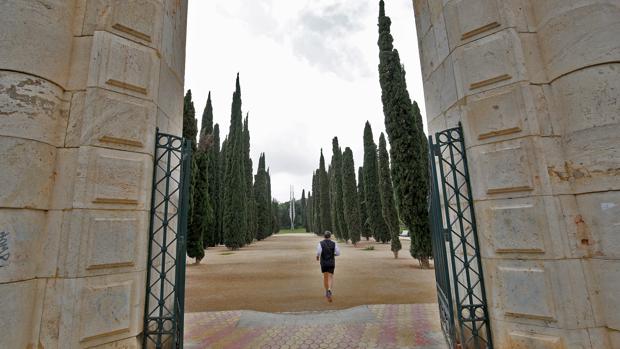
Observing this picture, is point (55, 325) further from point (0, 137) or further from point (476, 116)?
point (476, 116)

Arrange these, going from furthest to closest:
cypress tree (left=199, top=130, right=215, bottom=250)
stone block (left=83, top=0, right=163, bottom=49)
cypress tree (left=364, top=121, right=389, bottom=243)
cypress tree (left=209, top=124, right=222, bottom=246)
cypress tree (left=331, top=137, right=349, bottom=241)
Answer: cypress tree (left=331, top=137, right=349, bottom=241) < cypress tree (left=209, top=124, right=222, bottom=246) < cypress tree (left=364, top=121, right=389, bottom=243) < cypress tree (left=199, top=130, right=215, bottom=250) < stone block (left=83, top=0, right=163, bottom=49)

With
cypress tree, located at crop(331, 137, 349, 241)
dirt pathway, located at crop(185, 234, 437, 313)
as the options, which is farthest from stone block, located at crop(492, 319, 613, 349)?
cypress tree, located at crop(331, 137, 349, 241)

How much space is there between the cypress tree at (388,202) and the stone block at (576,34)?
12.2 metres

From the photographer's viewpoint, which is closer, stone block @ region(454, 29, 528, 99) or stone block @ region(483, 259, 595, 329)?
stone block @ region(483, 259, 595, 329)

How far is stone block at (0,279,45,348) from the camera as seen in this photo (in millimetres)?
2201

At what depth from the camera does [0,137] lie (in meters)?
2.31

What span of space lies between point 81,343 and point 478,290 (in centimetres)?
370

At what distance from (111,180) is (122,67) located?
3.69ft

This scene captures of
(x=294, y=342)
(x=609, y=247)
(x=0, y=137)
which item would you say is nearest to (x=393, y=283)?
(x=294, y=342)

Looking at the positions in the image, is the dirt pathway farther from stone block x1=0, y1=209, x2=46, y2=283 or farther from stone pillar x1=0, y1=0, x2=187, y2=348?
stone block x1=0, y1=209, x2=46, y2=283

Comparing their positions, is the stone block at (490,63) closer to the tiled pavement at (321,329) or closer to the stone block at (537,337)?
the stone block at (537,337)

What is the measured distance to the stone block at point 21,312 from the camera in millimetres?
2201

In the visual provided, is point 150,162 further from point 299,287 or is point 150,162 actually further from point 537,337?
point 299,287

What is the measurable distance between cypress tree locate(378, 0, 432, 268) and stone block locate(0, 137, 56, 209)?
416 inches
